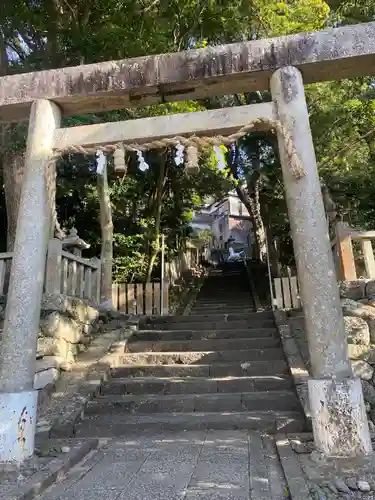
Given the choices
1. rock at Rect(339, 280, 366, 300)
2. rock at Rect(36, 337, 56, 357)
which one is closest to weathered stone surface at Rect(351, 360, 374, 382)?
rock at Rect(339, 280, 366, 300)

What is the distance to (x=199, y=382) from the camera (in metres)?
6.11

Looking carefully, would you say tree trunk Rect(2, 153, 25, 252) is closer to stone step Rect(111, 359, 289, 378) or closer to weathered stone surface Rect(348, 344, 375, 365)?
stone step Rect(111, 359, 289, 378)

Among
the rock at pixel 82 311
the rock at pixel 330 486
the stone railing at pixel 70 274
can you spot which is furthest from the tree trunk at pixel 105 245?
the rock at pixel 330 486

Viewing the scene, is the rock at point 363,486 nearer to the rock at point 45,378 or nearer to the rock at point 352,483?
the rock at point 352,483

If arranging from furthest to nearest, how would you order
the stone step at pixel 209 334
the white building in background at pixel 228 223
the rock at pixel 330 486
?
the white building in background at pixel 228 223
the stone step at pixel 209 334
the rock at pixel 330 486

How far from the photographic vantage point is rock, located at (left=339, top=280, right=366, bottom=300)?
715 centimetres

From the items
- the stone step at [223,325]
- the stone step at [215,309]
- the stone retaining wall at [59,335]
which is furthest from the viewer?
the stone step at [215,309]

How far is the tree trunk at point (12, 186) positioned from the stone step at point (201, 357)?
164 inches

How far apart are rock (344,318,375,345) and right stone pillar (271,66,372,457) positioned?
7.72ft

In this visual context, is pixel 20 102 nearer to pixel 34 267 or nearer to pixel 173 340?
pixel 34 267

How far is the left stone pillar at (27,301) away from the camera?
3988mm

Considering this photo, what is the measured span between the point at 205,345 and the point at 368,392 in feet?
9.17

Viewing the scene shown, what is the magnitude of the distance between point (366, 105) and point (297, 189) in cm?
935

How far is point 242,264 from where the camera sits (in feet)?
83.9
